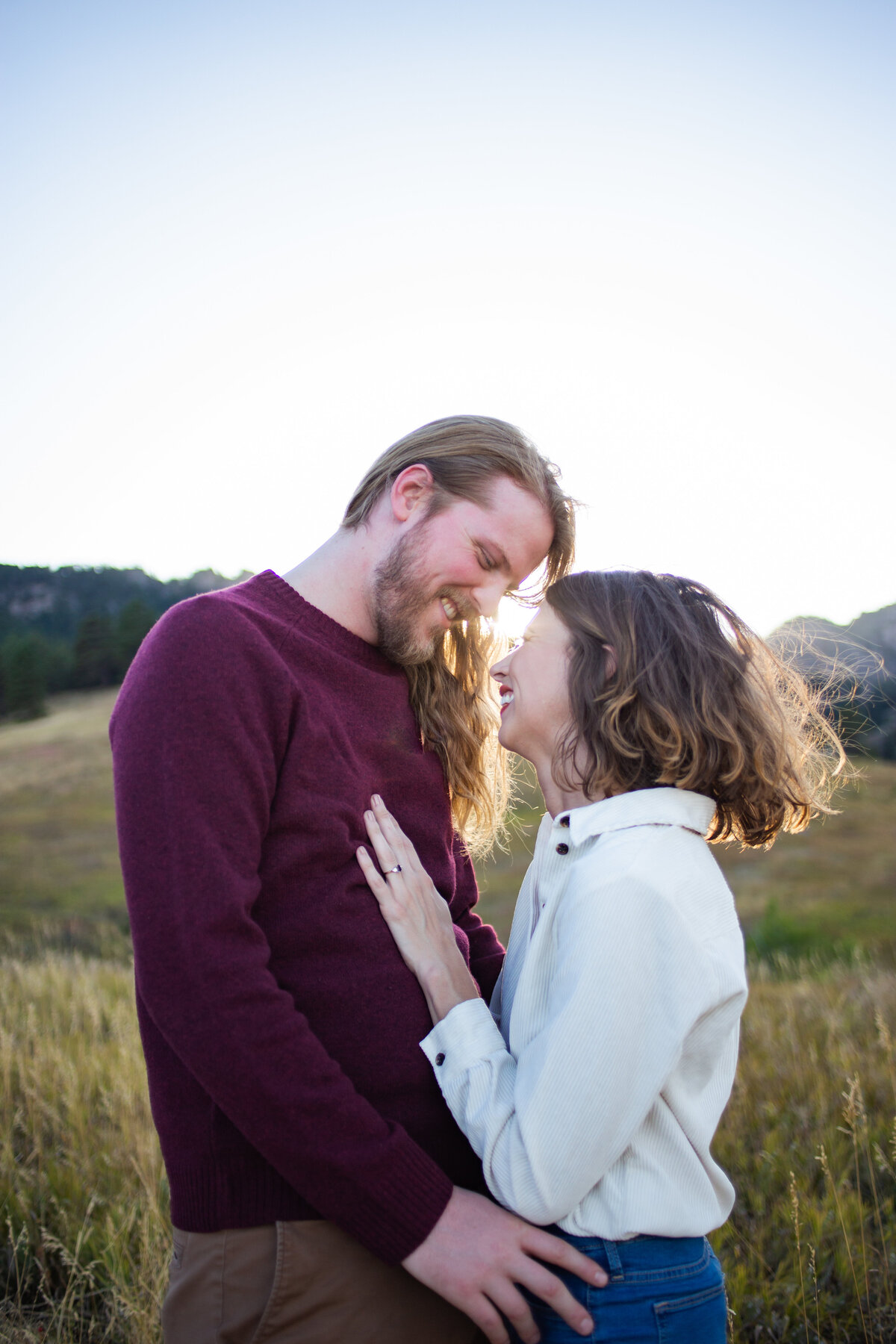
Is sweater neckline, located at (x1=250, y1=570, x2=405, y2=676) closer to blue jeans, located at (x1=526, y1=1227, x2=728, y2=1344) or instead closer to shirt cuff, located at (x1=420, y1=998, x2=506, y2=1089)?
shirt cuff, located at (x1=420, y1=998, x2=506, y2=1089)

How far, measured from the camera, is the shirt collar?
63.2 inches

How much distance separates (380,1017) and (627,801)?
0.67 m

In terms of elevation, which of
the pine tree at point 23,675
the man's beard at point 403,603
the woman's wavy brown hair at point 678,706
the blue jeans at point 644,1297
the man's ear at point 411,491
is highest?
the man's ear at point 411,491

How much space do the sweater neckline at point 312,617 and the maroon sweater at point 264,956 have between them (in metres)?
0.07

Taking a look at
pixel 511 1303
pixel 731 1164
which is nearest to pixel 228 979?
pixel 511 1303

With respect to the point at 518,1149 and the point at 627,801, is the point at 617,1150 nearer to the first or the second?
the point at 518,1149

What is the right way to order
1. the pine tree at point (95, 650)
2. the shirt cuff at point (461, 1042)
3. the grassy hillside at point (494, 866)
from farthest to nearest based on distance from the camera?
the pine tree at point (95, 650), the grassy hillside at point (494, 866), the shirt cuff at point (461, 1042)

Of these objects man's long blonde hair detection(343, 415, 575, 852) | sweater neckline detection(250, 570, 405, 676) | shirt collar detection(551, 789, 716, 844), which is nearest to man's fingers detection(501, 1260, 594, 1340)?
shirt collar detection(551, 789, 716, 844)

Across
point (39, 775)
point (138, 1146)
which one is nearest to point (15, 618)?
point (39, 775)

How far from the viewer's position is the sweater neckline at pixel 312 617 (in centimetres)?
195

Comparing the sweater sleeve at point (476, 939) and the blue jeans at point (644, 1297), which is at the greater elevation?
the sweater sleeve at point (476, 939)

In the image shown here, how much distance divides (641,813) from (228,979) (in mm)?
837

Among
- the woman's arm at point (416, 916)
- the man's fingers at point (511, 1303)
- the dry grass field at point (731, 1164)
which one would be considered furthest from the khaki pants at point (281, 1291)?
the dry grass field at point (731, 1164)

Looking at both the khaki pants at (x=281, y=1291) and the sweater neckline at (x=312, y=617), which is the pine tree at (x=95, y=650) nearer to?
the sweater neckline at (x=312, y=617)
